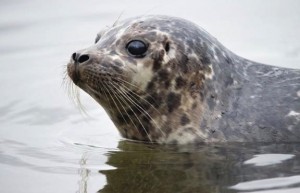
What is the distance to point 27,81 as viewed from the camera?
9.61 metres

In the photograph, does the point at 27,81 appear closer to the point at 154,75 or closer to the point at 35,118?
the point at 35,118

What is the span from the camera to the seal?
682 cm

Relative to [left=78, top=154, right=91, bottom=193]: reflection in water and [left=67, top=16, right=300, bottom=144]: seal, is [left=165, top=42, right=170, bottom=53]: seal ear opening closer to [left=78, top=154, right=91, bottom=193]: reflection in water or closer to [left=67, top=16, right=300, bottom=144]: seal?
[left=67, top=16, right=300, bottom=144]: seal

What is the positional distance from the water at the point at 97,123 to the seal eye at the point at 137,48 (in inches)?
31.2

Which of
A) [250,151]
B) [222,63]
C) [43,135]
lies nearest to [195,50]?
[222,63]

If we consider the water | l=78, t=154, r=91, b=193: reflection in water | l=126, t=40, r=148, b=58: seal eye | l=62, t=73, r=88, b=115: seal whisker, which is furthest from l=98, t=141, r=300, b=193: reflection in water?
l=126, t=40, r=148, b=58: seal eye

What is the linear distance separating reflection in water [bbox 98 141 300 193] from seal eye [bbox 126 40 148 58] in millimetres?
793

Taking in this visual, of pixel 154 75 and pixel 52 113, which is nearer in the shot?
pixel 154 75

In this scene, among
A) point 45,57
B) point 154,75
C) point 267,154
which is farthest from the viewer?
point 45,57

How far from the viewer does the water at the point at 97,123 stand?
19.6ft

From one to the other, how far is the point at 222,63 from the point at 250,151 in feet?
3.14

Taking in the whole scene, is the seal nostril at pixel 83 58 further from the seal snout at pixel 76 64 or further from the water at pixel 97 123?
the water at pixel 97 123

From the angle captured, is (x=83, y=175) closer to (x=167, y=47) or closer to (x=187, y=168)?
(x=187, y=168)

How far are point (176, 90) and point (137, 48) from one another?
1.59 feet
